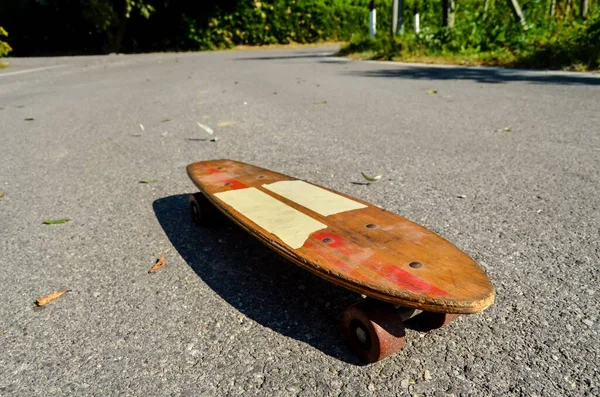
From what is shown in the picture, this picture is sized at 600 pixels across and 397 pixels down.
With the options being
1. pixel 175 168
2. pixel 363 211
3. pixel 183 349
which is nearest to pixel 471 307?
pixel 363 211

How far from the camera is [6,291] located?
1834mm

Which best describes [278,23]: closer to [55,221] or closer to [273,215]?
[55,221]

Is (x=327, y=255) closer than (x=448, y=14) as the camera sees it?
Yes

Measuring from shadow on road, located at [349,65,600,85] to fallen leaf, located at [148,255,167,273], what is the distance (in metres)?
5.92

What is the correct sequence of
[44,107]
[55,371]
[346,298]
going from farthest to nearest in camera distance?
[44,107] → [346,298] → [55,371]

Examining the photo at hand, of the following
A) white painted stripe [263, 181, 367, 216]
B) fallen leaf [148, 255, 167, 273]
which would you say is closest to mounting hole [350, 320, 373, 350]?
white painted stripe [263, 181, 367, 216]

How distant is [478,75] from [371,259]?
6847mm

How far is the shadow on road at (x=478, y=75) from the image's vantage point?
20.7ft

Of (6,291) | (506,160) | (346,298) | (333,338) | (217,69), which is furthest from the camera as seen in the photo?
(217,69)

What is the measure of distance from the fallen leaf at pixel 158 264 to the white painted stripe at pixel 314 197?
0.58 meters

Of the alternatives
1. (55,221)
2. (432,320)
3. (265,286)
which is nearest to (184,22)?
(55,221)

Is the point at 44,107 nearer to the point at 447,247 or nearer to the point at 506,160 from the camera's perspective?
the point at 506,160

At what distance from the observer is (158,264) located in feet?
6.57

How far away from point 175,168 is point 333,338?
2.22 m
